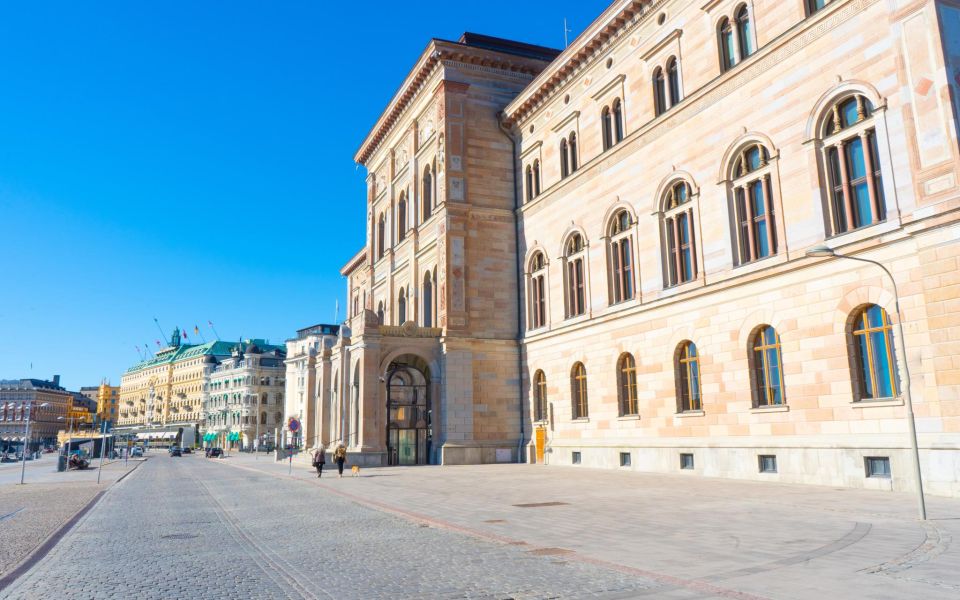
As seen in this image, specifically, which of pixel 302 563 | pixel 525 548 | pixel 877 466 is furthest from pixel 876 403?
pixel 302 563

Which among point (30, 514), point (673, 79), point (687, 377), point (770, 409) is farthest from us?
point (673, 79)

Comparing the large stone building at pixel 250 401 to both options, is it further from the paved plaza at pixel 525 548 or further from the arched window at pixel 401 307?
the paved plaza at pixel 525 548

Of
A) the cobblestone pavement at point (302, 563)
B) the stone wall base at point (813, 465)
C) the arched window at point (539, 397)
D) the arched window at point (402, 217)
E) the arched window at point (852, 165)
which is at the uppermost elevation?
the arched window at point (402, 217)

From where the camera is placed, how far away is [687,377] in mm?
27547

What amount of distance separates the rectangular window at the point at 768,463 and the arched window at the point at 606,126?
17451 millimetres

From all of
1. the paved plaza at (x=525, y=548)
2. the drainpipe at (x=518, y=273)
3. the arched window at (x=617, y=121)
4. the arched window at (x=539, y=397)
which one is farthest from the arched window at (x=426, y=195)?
the paved plaza at (x=525, y=548)

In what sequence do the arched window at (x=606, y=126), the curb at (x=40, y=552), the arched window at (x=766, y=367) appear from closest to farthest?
1. the curb at (x=40, y=552)
2. the arched window at (x=766, y=367)
3. the arched window at (x=606, y=126)

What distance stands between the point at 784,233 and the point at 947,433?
27.0 ft

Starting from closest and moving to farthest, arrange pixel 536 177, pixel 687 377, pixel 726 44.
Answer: pixel 726 44 → pixel 687 377 → pixel 536 177

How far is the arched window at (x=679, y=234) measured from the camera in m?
27.7

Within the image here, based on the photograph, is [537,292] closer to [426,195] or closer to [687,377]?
[426,195]

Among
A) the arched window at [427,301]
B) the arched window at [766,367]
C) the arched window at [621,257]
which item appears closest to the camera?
the arched window at [766,367]

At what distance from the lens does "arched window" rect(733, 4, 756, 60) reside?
2572cm

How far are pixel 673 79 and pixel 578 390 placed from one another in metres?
15.9
